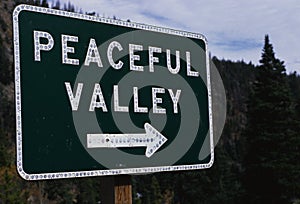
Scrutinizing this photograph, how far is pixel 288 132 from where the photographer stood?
2150 cm

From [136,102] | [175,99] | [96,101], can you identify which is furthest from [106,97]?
[175,99]

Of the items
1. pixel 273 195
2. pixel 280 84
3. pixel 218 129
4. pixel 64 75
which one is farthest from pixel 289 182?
pixel 64 75

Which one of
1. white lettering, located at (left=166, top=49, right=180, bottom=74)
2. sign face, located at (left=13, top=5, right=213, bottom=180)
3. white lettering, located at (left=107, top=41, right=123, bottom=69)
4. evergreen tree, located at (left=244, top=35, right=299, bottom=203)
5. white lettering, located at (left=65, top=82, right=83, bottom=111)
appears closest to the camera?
sign face, located at (left=13, top=5, right=213, bottom=180)

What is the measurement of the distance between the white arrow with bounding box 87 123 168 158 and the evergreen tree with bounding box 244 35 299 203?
717 inches

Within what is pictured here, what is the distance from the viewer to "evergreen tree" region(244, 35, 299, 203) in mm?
20641

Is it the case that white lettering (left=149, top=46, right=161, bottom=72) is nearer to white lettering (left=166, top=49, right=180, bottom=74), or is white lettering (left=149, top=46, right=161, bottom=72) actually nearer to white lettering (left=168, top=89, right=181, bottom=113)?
white lettering (left=166, top=49, right=180, bottom=74)

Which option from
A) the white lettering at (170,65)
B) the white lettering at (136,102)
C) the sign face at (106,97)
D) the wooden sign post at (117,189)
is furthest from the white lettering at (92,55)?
the wooden sign post at (117,189)

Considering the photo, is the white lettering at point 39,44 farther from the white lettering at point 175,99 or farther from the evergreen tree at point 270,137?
the evergreen tree at point 270,137

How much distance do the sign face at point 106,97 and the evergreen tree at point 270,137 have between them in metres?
18.0

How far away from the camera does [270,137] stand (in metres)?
21.6

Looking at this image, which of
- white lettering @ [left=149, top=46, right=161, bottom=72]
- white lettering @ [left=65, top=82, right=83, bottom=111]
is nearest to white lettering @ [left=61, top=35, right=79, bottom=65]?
white lettering @ [left=65, top=82, right=83, bottom=111]

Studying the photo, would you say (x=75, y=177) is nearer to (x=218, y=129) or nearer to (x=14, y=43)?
(x=14, y=43)

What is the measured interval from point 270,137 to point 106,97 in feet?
64.2

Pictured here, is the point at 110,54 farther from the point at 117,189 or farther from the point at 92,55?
the point at 117,189
